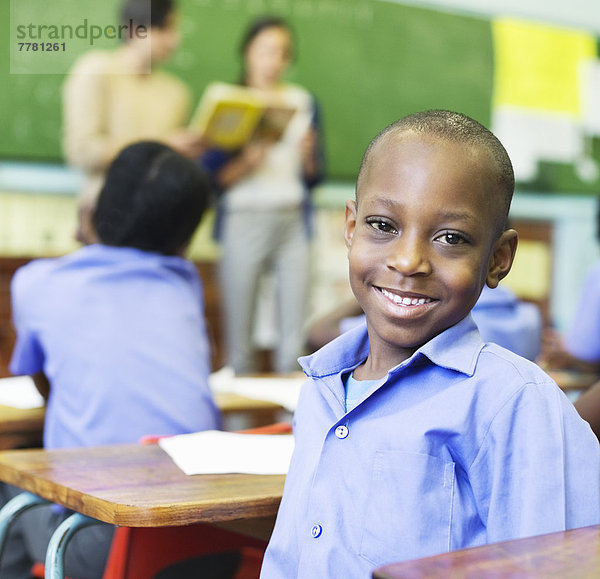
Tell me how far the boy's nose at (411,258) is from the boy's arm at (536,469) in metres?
0.19

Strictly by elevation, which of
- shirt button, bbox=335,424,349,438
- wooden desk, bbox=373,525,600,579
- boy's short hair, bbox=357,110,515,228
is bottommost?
shirt button, bbox=335,424,349,438

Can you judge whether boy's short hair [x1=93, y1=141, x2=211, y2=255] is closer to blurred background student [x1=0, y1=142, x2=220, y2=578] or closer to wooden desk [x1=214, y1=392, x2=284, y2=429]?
blurred background student [x1=0, y1=142, x2=220, y2=578]

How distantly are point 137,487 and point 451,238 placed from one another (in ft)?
1.76

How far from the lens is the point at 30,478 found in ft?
4.44

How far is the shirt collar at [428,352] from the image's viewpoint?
1120mm

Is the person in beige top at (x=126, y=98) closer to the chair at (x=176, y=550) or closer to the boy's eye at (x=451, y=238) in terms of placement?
the chair at (x=176, y=550)

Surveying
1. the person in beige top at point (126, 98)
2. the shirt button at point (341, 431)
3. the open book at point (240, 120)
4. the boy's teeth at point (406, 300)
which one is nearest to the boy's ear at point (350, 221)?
the boy's teeth at point (406, 300)

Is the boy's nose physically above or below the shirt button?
above

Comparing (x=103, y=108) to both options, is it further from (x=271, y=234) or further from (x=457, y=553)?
(x=457, y=553)

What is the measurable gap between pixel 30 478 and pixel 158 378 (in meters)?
0.66

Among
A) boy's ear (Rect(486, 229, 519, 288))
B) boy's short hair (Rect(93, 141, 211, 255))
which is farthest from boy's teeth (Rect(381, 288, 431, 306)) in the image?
boy's short hair (Rect(93, 141, 211, 255))

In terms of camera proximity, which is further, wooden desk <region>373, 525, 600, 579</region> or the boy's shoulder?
the boy's shoulder

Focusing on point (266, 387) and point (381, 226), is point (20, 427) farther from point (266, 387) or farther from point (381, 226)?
point (381, 226)

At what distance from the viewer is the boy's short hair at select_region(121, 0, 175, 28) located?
455 cm
